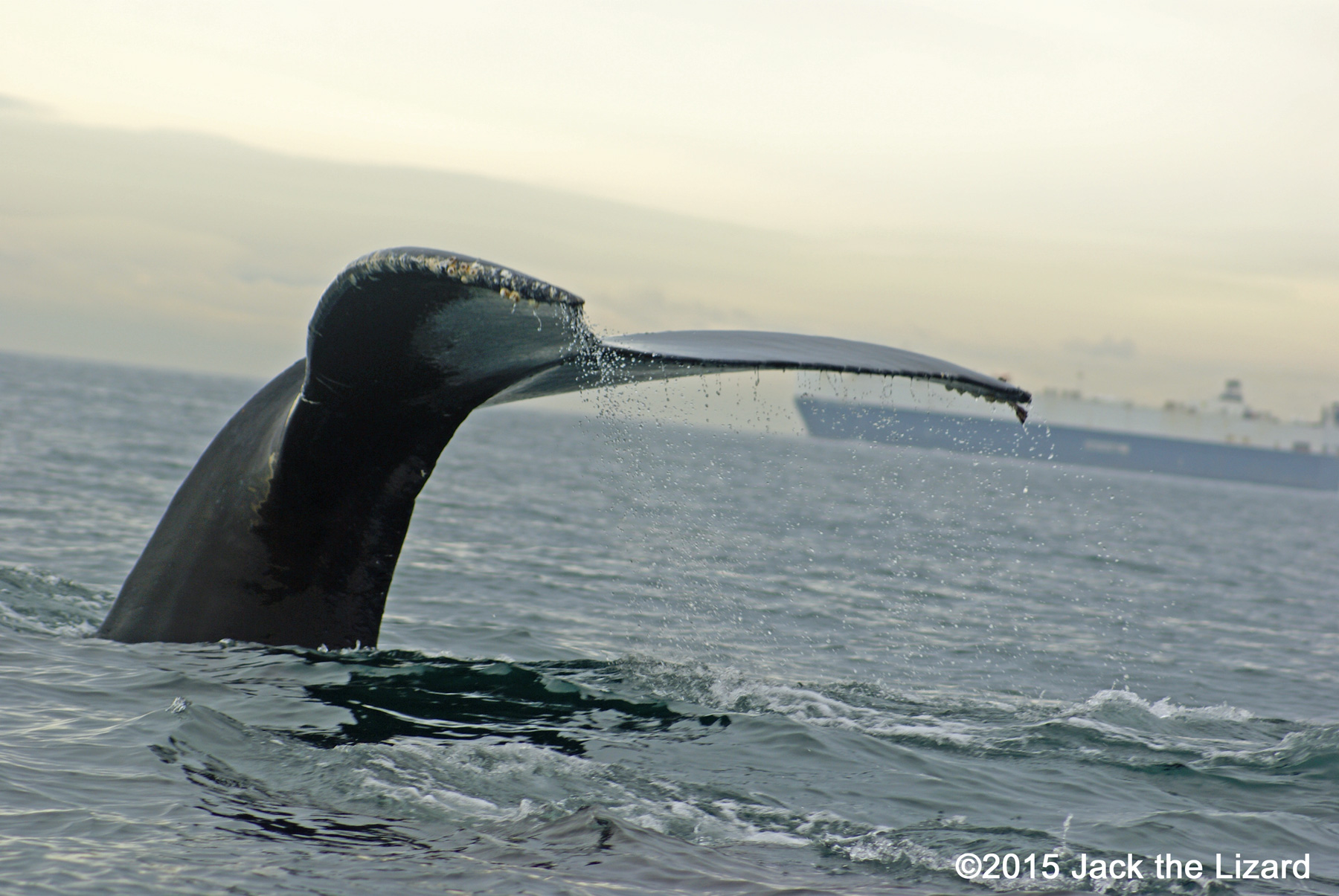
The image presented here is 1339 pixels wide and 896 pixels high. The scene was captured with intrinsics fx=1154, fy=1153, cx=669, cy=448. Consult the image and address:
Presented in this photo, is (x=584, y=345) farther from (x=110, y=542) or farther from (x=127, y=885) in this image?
(x=110, y=542)

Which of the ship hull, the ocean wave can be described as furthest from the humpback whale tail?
the ship hull

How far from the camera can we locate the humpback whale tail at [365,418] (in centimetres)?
349

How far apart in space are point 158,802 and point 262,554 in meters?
→ 1.11

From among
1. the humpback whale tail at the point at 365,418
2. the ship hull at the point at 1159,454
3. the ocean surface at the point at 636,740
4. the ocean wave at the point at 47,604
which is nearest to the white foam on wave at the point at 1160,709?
the ocean surface at the point at 636,740

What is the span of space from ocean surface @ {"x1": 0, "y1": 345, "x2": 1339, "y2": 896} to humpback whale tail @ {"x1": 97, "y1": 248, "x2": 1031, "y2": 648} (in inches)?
11.7

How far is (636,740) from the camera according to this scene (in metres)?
5.38

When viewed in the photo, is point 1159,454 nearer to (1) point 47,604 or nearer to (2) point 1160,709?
(2) point 1160,709

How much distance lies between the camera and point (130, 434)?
31.1 metres

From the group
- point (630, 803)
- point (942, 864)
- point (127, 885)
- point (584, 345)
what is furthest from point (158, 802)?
point (942, 864)

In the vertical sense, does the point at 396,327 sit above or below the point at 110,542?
above

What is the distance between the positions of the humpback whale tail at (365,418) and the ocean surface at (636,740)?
11.7 inches

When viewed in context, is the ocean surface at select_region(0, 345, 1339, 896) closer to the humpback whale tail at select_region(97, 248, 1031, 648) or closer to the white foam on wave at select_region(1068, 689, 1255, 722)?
the white foam on wave at select_region(1068, 689, 1255, 722)

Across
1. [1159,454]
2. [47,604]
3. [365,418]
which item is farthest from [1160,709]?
[1159,454]

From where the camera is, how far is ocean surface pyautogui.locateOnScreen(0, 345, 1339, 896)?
378 centimetres
